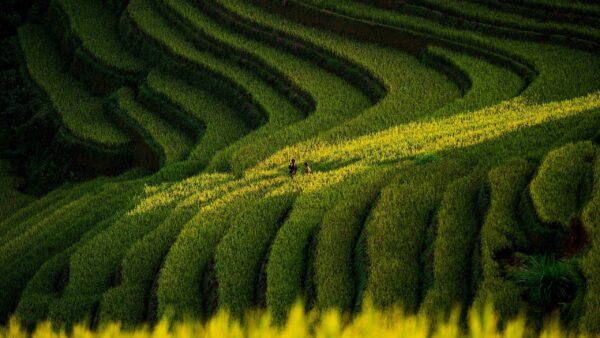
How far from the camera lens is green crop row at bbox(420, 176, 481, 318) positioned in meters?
10.2

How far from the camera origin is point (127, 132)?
76.8 ft

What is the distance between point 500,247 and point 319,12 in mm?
15856

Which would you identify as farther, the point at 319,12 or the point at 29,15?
the point at 29,15

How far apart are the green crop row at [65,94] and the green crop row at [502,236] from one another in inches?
468

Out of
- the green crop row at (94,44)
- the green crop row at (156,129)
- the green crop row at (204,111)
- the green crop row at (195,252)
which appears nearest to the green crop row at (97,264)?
the green crop row at (195,252)

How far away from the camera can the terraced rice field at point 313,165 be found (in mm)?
10961

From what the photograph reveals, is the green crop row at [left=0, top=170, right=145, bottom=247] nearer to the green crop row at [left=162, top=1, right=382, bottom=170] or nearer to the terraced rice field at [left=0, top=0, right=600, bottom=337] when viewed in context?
the terraced rice field at [left=0, top=0, right=600, bottom=337]

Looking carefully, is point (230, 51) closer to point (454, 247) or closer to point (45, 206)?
point (45, 206)

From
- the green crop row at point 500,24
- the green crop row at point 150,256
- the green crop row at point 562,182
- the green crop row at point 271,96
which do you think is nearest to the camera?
the green crop row at point 562,182

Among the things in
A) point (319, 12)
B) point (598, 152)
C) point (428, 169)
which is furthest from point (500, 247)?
point (319, 12)

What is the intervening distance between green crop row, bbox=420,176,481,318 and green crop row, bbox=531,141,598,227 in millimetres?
829

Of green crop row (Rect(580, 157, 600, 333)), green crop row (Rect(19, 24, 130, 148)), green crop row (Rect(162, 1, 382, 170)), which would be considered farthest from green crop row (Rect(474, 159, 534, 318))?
green crop row (Rect(19, 24, 130, 148))

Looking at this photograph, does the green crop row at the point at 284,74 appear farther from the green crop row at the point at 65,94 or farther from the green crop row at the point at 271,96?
the green crop row at the point at 65,94

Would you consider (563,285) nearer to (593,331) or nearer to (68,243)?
(593,331)
